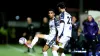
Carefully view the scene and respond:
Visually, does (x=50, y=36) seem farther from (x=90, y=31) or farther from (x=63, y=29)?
(x=90, y=31)

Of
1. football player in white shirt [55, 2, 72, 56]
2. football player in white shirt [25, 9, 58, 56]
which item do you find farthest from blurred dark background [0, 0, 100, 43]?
football player in white shirt [55, 2, 72, 56]

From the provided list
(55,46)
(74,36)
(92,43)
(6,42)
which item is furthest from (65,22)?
(6,42)

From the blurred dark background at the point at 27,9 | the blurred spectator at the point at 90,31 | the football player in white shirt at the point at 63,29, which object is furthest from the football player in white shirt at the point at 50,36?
the blurred dark background at the point at 27,9

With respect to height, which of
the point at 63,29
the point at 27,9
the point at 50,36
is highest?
the point at 27,9

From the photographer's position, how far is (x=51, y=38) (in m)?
11.4

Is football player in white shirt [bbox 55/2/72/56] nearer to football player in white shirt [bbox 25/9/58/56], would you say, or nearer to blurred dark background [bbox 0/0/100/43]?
football player in white shirt [bbox 25/9/58/56]

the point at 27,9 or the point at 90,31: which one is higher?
the point at 27,9

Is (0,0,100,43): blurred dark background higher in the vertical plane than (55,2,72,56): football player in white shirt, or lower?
higher

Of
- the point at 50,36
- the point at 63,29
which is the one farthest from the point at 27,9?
the point at 63,29

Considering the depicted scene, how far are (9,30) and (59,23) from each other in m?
16.7

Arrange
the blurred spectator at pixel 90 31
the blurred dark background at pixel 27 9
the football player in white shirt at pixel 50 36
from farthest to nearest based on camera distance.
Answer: the blurred dark background at pixel 27 9 < the blurred spectator at pixel 90 31 < the football player in white shirt at pixel 50 36

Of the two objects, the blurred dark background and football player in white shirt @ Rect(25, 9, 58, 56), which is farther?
the blurred dark background

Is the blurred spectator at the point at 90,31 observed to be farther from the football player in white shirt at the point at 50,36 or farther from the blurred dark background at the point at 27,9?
the blurred dark background at the point at 27,9

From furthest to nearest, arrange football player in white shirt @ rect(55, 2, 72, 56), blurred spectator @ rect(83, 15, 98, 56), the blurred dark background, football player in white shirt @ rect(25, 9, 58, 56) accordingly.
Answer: the blurred dark background < blurred spectator @ rect(83, 15, 98, 56) < football player in white shirt @ rect(25, 9, 58, 56) < football player in white shirt @ rect(55, 2, 72, 56)
